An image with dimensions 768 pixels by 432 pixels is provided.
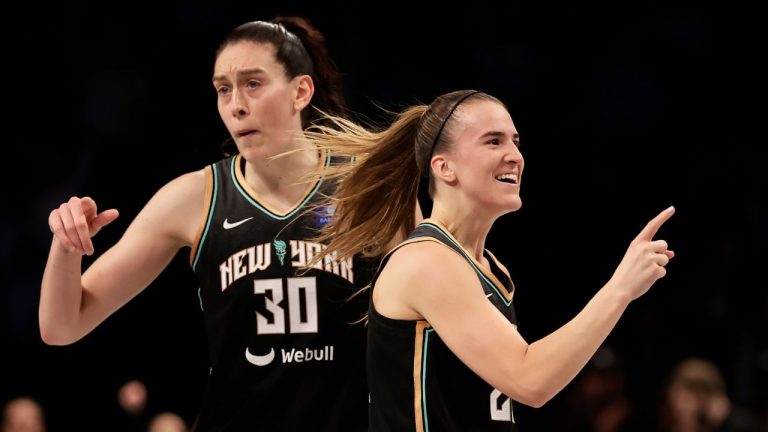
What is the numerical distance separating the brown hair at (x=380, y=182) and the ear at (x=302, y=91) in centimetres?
36

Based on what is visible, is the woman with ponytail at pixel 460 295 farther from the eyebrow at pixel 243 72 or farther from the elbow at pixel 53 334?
the elbow at pixel 53 334

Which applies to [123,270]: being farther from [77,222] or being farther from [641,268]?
[641,268]

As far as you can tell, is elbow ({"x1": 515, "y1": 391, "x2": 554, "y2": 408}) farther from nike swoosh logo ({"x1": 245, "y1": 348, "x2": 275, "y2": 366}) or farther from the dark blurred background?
the dark blurred background

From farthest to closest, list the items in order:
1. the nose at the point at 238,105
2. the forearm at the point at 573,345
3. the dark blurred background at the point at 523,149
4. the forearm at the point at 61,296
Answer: the dark blurred background at the point at 523,149
the nose at the point at 238,105
the forearm at the point at 61,296
the forearm at the point at 573,345

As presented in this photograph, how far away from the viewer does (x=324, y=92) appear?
385 centimetres

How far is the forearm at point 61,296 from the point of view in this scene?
327cm

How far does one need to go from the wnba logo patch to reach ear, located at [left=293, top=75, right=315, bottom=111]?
1.14 ft

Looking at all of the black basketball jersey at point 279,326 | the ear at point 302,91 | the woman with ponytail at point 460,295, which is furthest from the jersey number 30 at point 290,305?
the ear at point 302,91

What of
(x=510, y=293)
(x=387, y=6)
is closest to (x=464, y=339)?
(x=510, y=293)

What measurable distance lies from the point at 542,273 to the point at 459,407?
13.8 ft

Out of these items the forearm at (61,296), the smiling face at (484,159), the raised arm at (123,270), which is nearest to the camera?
the smiling face at (484,159)

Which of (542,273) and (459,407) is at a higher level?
(542,273)

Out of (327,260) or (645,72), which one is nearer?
(327,260)

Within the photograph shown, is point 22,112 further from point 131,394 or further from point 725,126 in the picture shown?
point 725,126
